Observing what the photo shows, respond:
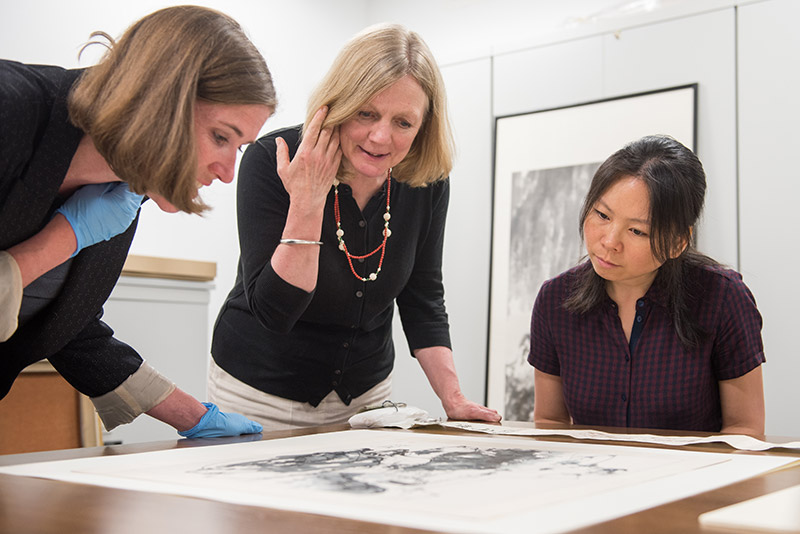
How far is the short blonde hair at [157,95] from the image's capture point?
896mm

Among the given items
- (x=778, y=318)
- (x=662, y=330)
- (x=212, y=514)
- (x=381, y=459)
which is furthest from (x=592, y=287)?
(x=778, y=318)

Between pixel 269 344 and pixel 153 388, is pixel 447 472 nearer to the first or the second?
pixel 153 388

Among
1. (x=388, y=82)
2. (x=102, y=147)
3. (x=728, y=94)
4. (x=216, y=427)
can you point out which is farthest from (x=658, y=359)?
(x=728, y=94)

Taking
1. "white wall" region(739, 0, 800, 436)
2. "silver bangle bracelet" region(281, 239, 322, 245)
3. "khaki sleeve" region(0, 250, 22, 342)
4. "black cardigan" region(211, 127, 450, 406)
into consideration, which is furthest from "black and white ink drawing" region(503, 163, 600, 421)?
"khaki sleeve" region(0, 250, 22, 342)

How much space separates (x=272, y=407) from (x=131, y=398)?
0.95ft

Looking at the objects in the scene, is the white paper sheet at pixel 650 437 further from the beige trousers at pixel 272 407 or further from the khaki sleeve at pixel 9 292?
the khaki sleeve at pixel 9 292

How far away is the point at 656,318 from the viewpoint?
152 cm

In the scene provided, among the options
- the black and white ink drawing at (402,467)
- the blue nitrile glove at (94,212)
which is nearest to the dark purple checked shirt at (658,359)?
the black and white ink drawing at (402,467)

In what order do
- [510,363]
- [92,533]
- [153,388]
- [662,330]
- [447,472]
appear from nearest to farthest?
[92,533], [447,472], [153,388], [662,330], [510,363]

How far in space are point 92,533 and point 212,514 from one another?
0.29 ft

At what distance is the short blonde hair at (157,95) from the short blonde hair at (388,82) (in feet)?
1.20

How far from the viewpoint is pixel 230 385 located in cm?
139

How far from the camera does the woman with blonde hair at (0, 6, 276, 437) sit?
0.89 meters

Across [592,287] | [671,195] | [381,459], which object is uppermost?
[671,195]
